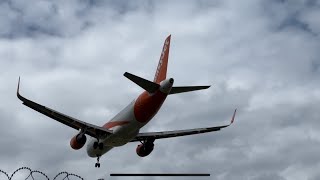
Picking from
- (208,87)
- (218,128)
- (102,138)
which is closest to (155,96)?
(208,87)

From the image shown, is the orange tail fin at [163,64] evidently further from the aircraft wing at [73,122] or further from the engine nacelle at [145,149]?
the aircraft wing at [73,122]

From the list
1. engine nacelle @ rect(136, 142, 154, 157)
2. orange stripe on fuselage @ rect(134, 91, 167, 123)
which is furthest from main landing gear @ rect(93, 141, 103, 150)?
orange stripe on fuselage @ rect(134, 91, 167, 123)

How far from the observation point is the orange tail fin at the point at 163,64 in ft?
173

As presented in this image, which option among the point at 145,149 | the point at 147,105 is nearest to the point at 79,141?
the point at 145,149

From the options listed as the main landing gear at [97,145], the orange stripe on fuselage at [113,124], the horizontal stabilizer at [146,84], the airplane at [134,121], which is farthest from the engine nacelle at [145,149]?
the horizontal stabilizer at [146,84]

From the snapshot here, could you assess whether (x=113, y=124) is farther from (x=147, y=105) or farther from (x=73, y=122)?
(x=147, y=105)

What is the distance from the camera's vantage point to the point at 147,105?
1880 inches

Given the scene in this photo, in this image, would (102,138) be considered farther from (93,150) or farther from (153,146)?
(153,146)

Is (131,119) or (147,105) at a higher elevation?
(147,105)

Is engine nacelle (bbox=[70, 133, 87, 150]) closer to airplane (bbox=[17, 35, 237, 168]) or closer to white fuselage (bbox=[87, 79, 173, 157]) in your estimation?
airplane (bbox=[17, 35, 237, 168])

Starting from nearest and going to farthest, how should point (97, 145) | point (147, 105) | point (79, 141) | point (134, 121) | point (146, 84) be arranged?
1. point (146, 84)
2. point (147, 105)
3. point (134, 121)
4. point (79, 141)
5. point (97, 145)

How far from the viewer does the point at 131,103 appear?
2019 inches

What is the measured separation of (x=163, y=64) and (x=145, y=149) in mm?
10602

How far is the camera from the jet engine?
185 ft
